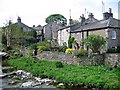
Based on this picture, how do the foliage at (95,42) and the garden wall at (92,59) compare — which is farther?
the foliage at (95,42)

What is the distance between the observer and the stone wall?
27730 mm

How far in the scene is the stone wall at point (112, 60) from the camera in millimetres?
27730

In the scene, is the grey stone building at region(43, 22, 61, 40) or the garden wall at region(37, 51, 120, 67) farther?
the grey stone building at region(43, 22, 61, 40)

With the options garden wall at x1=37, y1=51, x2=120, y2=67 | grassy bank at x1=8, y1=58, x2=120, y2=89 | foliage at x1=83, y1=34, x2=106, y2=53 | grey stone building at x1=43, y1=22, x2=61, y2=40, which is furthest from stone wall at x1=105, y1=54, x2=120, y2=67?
grey stone building at x1=43, y1=22, x2=61, y2=40

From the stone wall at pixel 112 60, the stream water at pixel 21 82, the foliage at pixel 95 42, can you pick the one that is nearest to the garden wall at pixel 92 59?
the stone wall at pixel 112 60

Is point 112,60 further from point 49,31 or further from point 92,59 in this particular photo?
point 49,31

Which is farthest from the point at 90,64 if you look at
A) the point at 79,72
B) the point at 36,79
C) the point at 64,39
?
the point at 64,39

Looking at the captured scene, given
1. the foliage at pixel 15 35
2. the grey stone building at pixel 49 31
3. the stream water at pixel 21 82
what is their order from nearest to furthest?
the stream water at pixel 21 82 → the foliage at pixel 15 35 → the grey stone building at pixel 49 31

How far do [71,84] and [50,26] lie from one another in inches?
2197

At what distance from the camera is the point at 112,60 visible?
28328 mm

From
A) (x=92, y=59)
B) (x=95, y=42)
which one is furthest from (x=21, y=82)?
(x=95, y=42)

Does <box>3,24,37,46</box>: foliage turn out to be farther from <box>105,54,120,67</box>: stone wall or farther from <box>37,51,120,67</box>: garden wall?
<box>105,54,120,67</box>: stone wall

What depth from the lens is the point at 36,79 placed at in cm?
2638

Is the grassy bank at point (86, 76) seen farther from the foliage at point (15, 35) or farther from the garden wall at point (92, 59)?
the foliage at point (15, 35)
